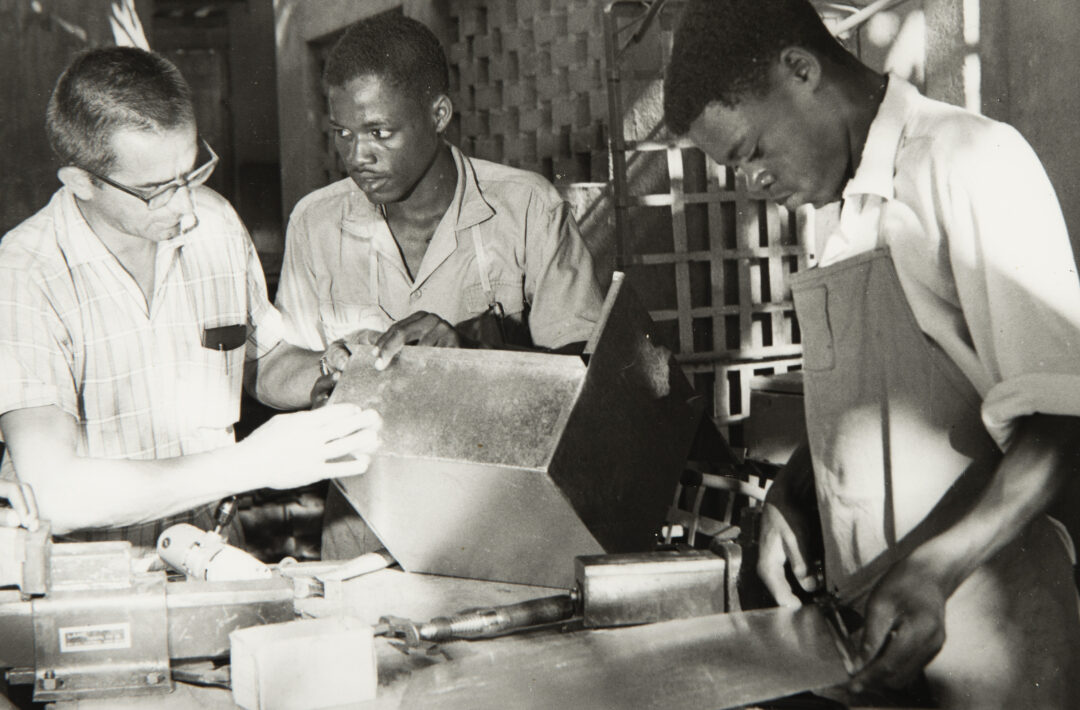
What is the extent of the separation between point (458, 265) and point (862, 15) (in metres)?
1.58

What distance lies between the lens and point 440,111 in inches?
102

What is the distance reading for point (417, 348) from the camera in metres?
1.88

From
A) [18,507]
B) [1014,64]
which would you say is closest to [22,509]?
[18,507]

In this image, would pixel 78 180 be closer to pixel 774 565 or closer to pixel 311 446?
pixel 311 446

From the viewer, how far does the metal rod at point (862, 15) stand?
3059 mm

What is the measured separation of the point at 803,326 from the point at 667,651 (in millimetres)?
596

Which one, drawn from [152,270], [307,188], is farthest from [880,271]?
[307,188]

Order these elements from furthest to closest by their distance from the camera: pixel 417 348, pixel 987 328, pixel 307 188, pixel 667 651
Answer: pixel 307 188 → pixel 417 348 → pixel 667 651 → pixel 987 328

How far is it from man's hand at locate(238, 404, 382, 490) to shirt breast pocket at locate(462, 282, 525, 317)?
702 millimetres

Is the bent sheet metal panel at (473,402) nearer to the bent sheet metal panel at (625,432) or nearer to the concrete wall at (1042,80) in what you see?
the bent sheet metal panel at (625,432)

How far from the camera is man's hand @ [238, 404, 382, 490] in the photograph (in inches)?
73.9

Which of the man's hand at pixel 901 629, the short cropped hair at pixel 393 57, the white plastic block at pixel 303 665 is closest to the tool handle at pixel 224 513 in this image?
the white plastic block at pixel 303 665

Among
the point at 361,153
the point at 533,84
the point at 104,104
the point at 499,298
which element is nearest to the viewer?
the point at 104,104

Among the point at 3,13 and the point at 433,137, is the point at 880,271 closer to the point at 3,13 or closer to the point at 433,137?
the point at 433,137
